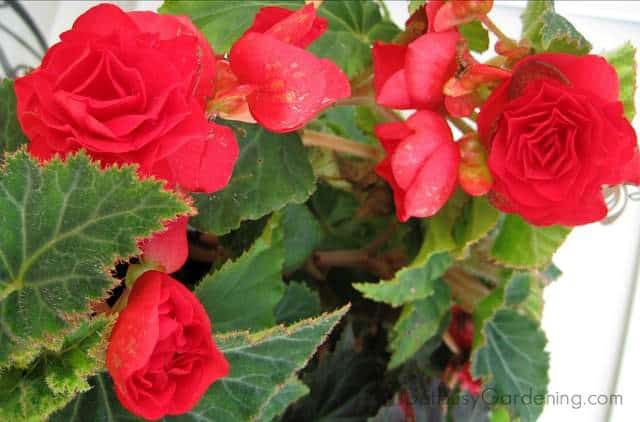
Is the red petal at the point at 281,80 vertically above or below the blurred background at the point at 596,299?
above

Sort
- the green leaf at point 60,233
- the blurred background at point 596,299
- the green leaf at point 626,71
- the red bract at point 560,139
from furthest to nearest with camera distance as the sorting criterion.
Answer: the blurred background at point 596,299
the green leaf at point 626,71
the red bract at point 560,139
the green leaf at point 60,233

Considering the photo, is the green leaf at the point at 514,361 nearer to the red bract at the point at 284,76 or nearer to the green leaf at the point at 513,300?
the green leaf at the point at 513,300

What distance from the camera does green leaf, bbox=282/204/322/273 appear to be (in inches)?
21.5

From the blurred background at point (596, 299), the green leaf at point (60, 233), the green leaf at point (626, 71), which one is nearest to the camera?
the green leaf at point (60, 233)

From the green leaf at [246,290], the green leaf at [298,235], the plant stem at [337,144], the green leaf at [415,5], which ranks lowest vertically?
the green leaf at [298,235]

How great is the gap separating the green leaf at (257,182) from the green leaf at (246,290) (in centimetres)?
2

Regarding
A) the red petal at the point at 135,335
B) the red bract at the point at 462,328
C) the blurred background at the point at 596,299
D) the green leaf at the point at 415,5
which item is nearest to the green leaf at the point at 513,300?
the red bract at the point at 462,328

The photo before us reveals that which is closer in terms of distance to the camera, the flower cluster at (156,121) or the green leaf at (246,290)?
the flower cluster at (156,121)

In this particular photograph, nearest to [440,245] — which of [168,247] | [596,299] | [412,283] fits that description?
[412,283]

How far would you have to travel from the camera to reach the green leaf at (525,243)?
1.62 feet

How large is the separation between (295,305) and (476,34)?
24 cm

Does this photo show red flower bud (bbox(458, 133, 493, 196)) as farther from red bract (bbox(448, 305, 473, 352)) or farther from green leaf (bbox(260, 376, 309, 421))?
red bract (bbox(448, 305, 473, 352))

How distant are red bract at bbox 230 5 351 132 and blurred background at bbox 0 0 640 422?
76cm

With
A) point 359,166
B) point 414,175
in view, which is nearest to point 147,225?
point 414,175
